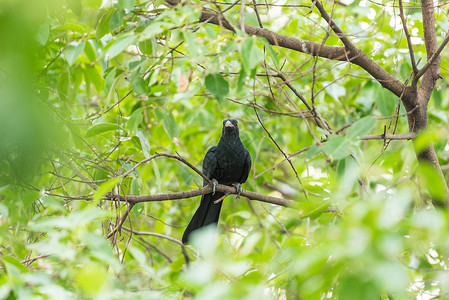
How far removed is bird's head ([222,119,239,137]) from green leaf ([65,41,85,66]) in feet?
6.08

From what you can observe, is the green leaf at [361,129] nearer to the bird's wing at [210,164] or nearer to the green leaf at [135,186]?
the green leaf at [135,186]

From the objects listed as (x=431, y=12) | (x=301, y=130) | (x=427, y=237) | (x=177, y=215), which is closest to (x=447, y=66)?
(x=431, y=12)

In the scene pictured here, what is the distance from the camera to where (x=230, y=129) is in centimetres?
439

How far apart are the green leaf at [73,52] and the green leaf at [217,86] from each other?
2.88 ft

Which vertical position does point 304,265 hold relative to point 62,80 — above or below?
above

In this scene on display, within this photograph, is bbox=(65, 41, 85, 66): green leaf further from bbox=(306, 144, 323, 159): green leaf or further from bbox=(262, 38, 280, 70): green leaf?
bbox=(306, 144, 323, 159): green leaf

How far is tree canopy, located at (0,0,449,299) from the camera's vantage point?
3.47 feet

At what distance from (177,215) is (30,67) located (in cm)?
496

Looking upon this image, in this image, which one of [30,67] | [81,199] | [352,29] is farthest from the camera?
[352,29]

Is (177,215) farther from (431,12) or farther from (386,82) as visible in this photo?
(431,12)

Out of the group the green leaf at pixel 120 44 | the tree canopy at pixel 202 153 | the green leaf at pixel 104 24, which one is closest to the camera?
the tree canopy at pixel 202 153

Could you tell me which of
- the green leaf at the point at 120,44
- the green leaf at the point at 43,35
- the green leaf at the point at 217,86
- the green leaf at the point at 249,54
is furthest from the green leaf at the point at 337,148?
the green leaf at the point at 43,35

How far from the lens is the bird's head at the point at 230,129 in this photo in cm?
433

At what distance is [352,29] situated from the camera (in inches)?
130
